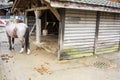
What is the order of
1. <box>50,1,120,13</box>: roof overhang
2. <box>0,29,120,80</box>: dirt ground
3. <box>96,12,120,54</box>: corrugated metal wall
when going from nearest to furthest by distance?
<box>0,29,120,80</box>: dirt ground
<box>50,1,120,13</box>: roof overhang
<box>96,12,120,54</box>: corrugated metal wall

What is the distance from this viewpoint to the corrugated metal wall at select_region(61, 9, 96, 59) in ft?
23.0

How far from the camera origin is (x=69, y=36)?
7.06 m

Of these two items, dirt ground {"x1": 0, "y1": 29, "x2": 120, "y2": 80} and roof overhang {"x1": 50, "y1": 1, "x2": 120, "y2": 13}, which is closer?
dirt ground {"x1": 0, "y1": 29, "x2": 120, "y2": 80}

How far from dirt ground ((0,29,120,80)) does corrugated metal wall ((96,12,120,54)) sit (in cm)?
54

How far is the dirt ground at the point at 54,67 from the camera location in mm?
5398

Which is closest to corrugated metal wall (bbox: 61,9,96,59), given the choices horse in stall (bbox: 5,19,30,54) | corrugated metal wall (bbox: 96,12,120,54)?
corrugated metal wall (bbox: 96,12,120,54)

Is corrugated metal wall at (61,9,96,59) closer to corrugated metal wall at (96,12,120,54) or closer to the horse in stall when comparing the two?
corrugated metal wall at (96,12,120,54)

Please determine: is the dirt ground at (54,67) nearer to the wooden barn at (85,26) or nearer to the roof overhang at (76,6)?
the wooden barn at (85,26)

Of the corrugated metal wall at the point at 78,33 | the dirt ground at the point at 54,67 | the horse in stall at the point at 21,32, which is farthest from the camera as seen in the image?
the horse in stall at the point at 21,32

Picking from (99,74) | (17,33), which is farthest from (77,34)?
(17,33)

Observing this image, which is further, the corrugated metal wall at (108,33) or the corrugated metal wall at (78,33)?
the corrugated metal wall at (108,33)

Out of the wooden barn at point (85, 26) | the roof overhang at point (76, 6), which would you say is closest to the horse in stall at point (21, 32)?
the wooden barn at point (85, 26)

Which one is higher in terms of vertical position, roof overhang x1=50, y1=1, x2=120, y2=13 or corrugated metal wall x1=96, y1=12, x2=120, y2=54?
roof overhang x1=50, y1=1, x2=120, y2=13

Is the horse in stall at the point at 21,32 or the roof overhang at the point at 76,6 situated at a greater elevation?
the roof overhang at the point at 76,6
